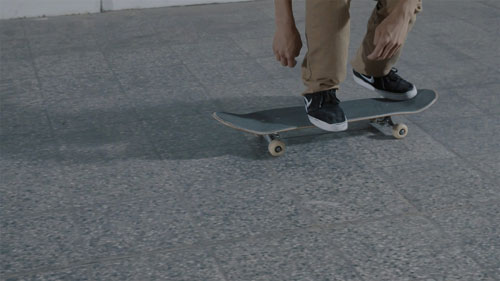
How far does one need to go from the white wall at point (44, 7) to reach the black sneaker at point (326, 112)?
2481mm

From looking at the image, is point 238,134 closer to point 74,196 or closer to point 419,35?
point 74,196

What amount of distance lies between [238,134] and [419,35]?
5.99ft

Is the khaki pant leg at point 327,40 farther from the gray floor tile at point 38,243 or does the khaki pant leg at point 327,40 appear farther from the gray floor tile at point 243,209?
the gray floor tile at point 38,243

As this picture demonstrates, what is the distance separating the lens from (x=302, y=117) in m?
2.97

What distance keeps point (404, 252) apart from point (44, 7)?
3374 millimetres

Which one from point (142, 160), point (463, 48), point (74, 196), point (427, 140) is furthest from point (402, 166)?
point (463, 48)

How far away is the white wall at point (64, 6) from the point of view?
188 inches

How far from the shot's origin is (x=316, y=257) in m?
2.20

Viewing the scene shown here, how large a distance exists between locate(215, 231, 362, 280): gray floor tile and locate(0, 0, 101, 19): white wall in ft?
10.1

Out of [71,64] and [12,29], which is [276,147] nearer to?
[71,64]

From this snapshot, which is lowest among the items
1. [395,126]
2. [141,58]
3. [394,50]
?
[141,58]

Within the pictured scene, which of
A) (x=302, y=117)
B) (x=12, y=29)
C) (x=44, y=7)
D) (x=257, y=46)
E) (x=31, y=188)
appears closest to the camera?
(x=31, y=188)

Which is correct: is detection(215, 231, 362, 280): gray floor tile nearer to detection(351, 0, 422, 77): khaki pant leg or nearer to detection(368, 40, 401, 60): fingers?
detection(368, 40, 401, 60): fingers

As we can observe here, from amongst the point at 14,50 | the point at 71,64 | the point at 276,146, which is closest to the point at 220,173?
the point at 276,146
